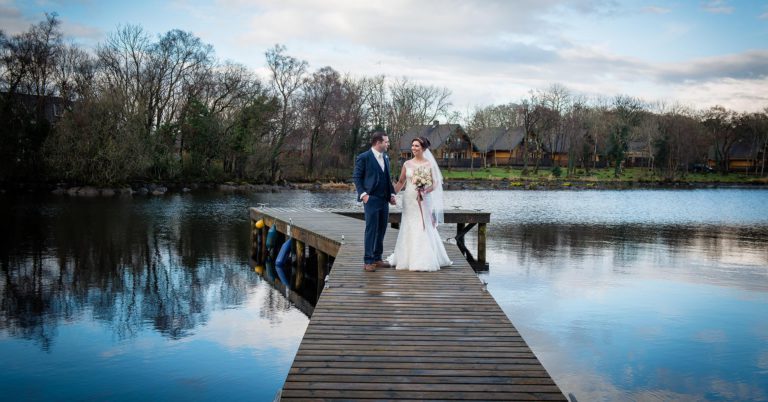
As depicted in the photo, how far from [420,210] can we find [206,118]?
48.1 metres

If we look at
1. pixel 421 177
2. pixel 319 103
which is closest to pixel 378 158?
pixel 421 177

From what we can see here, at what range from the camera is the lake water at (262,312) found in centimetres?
816

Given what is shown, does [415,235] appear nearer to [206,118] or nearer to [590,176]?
[206,118]

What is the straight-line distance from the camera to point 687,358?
9.27 m

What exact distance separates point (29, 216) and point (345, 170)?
39.6 meters

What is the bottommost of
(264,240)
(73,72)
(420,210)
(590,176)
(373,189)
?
(264,240)

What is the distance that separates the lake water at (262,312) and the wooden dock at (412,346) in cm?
164

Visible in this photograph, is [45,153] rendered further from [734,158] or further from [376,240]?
[734,158]

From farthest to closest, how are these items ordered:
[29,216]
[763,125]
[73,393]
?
[763,125] < [29,216] < [73,393]

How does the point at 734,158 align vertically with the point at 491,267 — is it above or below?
above

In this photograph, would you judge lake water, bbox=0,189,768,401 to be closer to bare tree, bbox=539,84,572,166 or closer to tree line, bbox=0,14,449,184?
tree line, bbox=0,14,449,184

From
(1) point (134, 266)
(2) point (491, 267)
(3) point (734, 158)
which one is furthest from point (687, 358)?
(3) point (734, 158)

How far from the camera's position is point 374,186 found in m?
9.37

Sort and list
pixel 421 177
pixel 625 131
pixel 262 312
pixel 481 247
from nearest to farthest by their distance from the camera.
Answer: pixel 421 177, pixel 262 312, pixel 481 247, pixel 625 131
